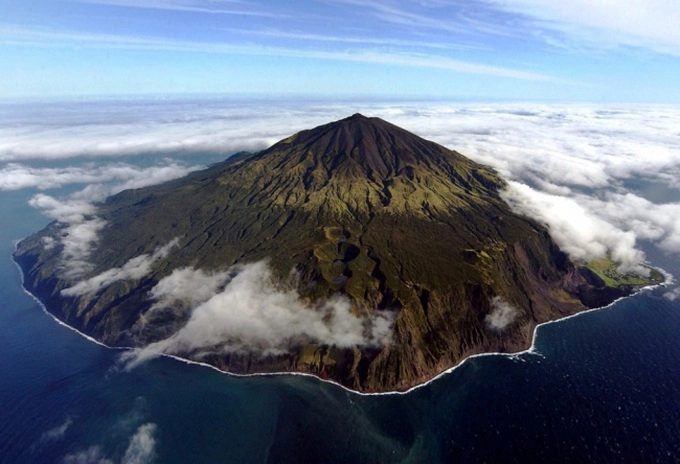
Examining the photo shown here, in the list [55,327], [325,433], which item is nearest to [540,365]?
[325,433]

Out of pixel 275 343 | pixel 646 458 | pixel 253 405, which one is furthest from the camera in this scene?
pixel 275 343

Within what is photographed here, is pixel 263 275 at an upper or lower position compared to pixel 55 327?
upper

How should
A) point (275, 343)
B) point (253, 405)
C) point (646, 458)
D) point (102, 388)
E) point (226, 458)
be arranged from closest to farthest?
point (646, 458) < point (226, 458) < point (253, 405) < point (102, 388) < point (275, 343)

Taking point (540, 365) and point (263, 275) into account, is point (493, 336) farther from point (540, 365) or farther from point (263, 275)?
point (263, 275)
